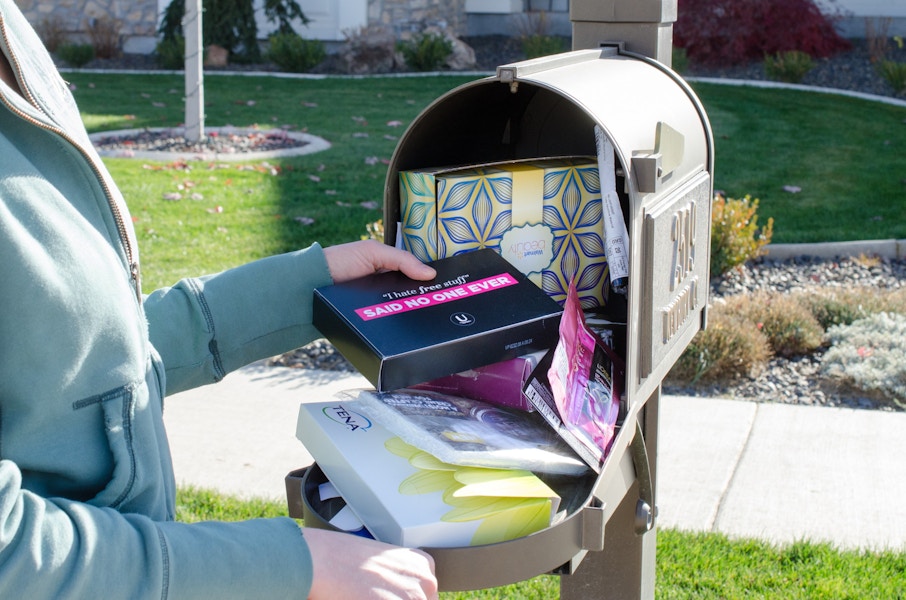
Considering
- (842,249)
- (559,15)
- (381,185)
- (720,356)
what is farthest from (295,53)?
(720,356)

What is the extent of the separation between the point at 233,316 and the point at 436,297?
337mm

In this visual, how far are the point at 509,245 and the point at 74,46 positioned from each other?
46.9ft

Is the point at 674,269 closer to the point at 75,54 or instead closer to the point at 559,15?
the point at 75,54

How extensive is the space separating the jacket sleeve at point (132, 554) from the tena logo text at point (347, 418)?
0.24 m

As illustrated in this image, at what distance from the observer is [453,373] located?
4.49 ft

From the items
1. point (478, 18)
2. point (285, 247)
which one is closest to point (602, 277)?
point (285, 247)

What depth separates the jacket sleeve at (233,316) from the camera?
1550mm

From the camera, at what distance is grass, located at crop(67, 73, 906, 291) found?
632 cm

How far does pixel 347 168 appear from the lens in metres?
8.09

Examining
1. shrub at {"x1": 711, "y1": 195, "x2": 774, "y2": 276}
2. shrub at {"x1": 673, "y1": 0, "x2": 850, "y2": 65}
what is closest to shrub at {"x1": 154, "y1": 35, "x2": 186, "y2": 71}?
shrub at {"x1": 673, "y1": 0, "x2": 850, "y2": 65}

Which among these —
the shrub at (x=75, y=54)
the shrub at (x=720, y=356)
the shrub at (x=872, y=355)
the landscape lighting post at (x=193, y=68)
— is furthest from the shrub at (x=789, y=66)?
the shrub at (x=75, y=54)

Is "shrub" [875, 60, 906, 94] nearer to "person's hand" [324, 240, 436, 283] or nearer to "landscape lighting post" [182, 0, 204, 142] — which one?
"landscape lighting post" [182, 0, 204, 142]

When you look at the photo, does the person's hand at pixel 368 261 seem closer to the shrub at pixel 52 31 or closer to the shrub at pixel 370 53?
the shrub at pixel 370 53

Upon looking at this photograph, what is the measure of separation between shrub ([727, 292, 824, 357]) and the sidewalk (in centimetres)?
68
